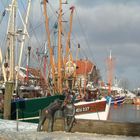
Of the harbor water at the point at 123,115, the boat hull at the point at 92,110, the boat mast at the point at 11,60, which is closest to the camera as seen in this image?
the boat mast at the point at 11,60

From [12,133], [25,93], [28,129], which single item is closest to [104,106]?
[25,93]

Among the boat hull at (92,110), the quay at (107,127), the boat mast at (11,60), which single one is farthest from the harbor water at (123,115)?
the quay at (107,127)

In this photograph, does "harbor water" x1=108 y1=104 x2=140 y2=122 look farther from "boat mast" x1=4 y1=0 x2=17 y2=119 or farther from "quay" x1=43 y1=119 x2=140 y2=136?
"quay" x1=43 y1=119 x2=140 y2=136

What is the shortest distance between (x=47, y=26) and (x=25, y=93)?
8.18 metres

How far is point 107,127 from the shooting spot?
22.3 m

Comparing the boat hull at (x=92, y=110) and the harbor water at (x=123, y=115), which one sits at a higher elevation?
the boat hull at (x=92, y=110)

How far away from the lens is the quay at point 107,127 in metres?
22.0

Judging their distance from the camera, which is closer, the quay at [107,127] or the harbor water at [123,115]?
the quay at [107,127]

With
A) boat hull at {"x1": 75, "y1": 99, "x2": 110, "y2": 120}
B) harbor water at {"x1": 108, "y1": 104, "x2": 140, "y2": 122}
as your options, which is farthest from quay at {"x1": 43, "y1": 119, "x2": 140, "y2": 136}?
harbor water at {"x1": 108, "y1": 104, "x2": 140, "y2": 122}

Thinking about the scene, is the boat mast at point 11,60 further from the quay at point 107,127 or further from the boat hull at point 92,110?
the quay at point 107,127

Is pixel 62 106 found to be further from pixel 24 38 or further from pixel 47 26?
pixel 47 26

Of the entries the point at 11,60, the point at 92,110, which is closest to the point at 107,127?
the point at 11,60

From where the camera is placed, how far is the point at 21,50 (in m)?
41.6

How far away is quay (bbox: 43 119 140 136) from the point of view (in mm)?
21953
